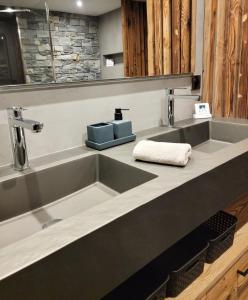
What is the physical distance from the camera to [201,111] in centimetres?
153

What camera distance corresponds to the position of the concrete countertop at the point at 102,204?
0.45 meters

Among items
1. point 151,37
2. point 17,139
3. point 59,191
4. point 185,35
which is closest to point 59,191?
point 59,191

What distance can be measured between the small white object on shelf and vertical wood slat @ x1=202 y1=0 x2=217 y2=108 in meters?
0.08

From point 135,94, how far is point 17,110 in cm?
59

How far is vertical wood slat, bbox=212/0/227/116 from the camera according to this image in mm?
1412

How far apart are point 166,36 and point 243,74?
47cm

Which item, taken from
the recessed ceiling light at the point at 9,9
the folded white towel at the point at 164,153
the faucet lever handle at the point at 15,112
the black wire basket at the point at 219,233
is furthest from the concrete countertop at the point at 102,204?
the recessed ceiling light at the point at 9,9

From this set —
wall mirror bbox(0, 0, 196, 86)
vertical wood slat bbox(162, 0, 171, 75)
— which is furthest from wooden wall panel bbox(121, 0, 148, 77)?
vertical wood slat bbox(162, 0, 171, 75)

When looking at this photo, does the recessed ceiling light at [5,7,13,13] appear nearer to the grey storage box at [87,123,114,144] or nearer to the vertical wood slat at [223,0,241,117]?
the grey storage box at [87,123,114,144]

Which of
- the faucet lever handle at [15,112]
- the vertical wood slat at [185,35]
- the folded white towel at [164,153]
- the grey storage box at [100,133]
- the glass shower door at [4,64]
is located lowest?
the folded white towel at [164,153]

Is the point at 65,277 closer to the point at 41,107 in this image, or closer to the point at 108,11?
the point at 41,107

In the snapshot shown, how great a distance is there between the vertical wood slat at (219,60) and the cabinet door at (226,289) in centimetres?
94

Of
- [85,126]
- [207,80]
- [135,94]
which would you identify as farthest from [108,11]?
[207,80]

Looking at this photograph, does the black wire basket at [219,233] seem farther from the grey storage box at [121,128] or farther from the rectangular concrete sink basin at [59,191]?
the grey storage box at [121,128]
